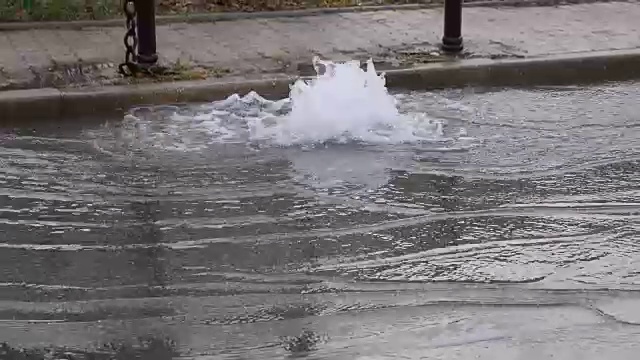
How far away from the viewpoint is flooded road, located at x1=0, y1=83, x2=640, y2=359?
436 centimetres

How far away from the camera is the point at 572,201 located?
19.8 feet

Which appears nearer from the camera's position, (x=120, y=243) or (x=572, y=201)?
(x=120, y=243)

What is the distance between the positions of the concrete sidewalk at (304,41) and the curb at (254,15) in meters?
0.15

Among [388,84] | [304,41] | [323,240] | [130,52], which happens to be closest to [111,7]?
[304,41]

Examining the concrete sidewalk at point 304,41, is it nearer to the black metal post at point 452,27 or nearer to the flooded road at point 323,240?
the black metal post at point 452,27

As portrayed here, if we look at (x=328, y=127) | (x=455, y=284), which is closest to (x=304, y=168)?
(x=328, y=127)

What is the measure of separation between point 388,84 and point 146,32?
2.03 m

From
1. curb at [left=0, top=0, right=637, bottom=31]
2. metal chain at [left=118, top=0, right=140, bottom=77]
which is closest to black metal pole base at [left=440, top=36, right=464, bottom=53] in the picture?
curb at [left=0, top=0, right=637, bottom=31]

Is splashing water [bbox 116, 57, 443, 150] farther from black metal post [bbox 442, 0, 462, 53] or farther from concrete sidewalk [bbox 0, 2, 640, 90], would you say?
black metal post [bbox 442, 0, 462, 53]

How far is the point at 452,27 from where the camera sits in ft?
29.9

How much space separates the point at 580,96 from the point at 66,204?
4.65 meters

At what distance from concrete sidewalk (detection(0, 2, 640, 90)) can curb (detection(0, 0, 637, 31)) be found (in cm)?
15

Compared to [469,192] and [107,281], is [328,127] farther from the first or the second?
[107,281]

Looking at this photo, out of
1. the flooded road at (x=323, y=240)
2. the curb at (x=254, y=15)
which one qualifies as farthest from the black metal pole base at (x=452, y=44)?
the curb at (x=254, y=15)
